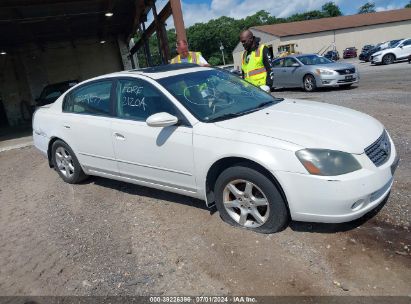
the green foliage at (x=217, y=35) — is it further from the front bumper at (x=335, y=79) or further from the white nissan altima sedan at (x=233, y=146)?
the white nissan altima sedan at (x=233, y=146)

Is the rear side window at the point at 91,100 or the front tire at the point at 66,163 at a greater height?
the rear side window at the point at 91,100

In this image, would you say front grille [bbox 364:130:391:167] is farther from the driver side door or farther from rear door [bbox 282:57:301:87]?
rear door [bbox 282:57:301:87]

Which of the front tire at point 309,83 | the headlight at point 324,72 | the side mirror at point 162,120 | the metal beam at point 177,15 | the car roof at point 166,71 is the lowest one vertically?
the front tire at point 309,83

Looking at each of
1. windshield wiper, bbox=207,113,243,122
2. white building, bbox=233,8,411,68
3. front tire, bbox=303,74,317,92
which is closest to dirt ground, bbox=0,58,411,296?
windshield wiper, bbox=207,113,243,122

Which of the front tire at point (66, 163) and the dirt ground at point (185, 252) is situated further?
the front tire at point (66, 163)

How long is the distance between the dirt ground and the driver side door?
467mm

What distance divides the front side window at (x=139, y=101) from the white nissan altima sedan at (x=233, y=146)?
0.01 m

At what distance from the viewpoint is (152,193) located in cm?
501

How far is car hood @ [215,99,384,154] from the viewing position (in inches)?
128

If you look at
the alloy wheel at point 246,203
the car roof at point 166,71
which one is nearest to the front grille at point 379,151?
the alloy wheel at point 246,203

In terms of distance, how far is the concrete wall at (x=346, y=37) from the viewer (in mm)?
50469

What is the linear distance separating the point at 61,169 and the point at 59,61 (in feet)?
52.7

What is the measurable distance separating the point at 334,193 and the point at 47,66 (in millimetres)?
19575

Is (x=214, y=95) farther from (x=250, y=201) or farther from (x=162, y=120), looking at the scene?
(x=250, y=201)
